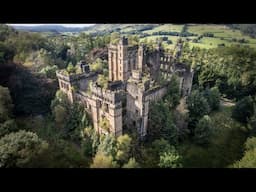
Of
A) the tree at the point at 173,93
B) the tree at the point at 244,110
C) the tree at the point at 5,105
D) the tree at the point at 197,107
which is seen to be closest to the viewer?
the tree at the point at 5,105

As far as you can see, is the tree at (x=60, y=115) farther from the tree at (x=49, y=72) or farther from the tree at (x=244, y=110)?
the tree at (x=244, y=110)

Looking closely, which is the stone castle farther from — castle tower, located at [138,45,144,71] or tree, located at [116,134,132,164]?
tree, located at [116,134,132,164]

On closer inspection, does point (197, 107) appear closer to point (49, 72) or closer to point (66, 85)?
point (66, 85)

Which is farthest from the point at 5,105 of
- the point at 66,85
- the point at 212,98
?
the point at 212,98

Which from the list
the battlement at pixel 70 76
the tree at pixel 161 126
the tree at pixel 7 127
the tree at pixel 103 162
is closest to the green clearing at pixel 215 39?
the tree at pixel 161 126

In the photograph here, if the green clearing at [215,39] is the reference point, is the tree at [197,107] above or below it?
below
